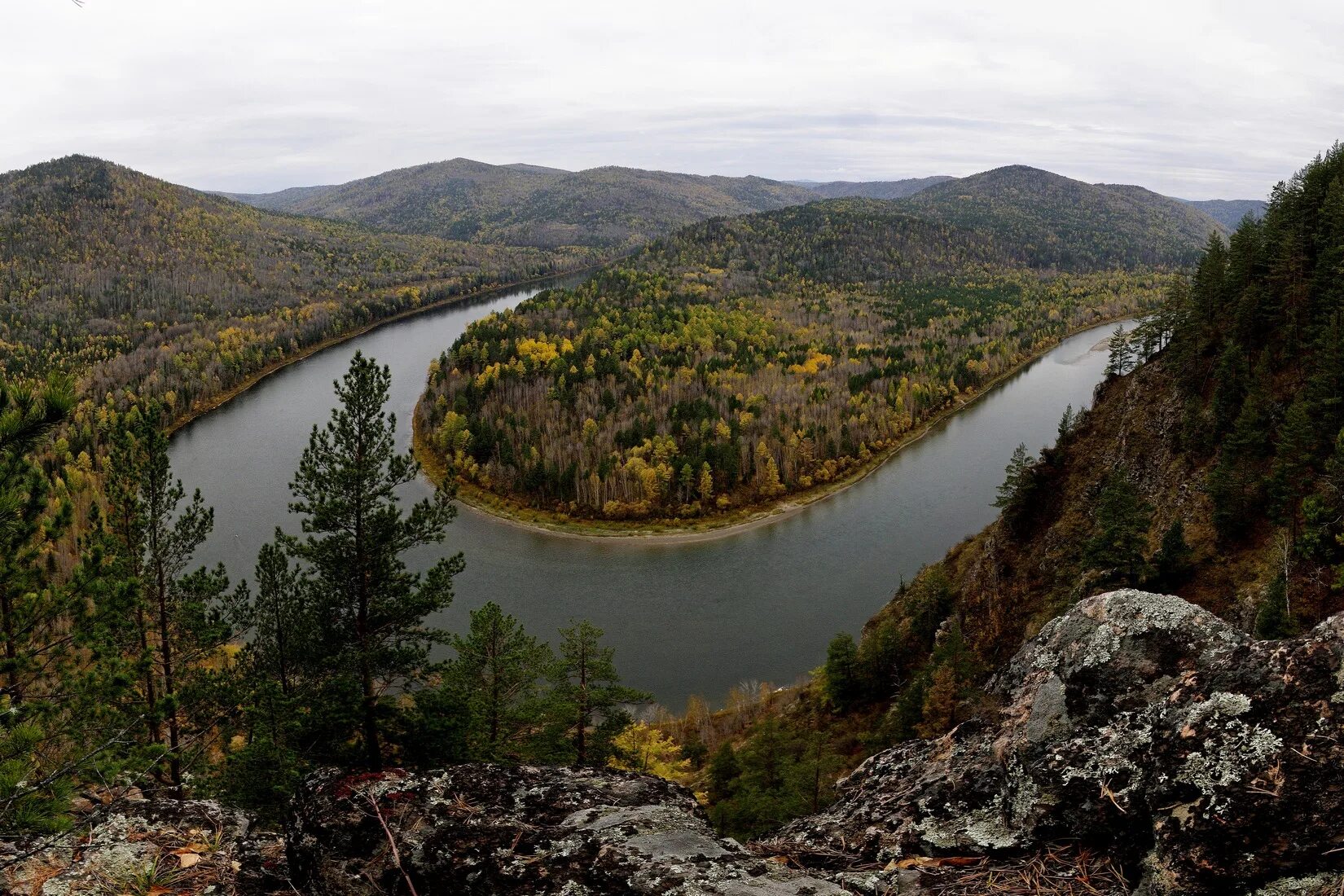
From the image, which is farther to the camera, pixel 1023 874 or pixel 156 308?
pixel 156 308

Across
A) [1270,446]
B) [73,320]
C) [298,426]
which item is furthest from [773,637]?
[73,320]

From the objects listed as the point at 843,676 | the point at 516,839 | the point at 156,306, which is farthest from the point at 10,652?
the point at 156,306

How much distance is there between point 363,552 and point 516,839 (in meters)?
8.55

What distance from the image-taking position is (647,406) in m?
83.2

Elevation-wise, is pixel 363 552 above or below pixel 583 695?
above

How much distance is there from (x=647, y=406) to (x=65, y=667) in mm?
75263

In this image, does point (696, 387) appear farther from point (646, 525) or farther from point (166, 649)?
point (166, 649)

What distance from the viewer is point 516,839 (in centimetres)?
514

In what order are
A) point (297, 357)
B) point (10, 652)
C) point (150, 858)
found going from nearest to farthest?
1. point (150, 858)
2. point (10, 652)
3. point (297, 357)

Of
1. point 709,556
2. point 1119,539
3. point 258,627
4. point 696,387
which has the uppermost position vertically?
point 696,387

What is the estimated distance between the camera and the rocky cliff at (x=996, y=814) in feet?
11.2

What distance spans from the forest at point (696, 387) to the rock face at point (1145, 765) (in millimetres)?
28818

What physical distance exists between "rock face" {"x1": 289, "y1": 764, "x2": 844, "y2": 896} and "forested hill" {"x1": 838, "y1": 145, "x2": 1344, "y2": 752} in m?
15.3

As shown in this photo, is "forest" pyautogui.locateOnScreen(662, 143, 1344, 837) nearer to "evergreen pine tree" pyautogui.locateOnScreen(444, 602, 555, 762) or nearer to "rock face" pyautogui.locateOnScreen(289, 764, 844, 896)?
"evergreen pine tree" pyautogui.locateOnScreen(444, 602, 555, 762)
